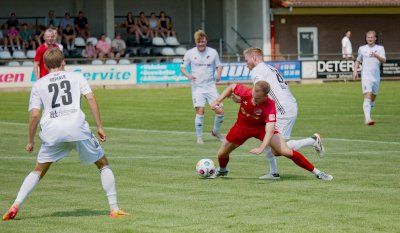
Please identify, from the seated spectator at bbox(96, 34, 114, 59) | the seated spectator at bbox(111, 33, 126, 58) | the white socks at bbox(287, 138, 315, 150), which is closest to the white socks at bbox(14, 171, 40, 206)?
the white socks at bbox(287, 138, 315, 150)

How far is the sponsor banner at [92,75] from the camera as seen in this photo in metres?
40.2

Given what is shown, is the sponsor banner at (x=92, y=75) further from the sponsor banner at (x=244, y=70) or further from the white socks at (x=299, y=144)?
the white socks at (x=299, y=144)

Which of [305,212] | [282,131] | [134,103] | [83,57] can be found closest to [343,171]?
[282,131]

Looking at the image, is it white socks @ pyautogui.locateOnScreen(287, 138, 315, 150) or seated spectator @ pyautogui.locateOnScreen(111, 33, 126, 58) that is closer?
white socks @ pyautogui.locateOnScreen(287, 138, 315, 150)

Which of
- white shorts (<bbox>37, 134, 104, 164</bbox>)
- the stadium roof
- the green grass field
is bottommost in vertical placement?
the green grass field

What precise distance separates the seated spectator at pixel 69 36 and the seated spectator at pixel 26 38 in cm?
149

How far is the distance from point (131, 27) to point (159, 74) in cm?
726

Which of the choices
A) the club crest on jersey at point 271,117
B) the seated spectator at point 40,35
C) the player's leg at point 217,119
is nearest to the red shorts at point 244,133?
the club crest on jersey at point 271,117

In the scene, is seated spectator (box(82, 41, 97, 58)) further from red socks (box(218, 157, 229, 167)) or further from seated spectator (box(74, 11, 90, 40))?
red socks (box(218, 157, 229, 167))

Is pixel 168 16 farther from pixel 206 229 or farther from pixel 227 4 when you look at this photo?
pixel 206 229

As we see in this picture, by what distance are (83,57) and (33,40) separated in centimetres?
286

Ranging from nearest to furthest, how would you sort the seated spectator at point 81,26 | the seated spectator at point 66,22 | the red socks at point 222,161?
1. the red socks at point 222,161
2. the seated spectator at point 66,22
3. the seated spectator at point 81,26

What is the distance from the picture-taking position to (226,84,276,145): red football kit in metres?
13.2

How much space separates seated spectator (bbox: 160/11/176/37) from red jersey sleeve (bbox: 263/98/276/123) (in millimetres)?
37192
